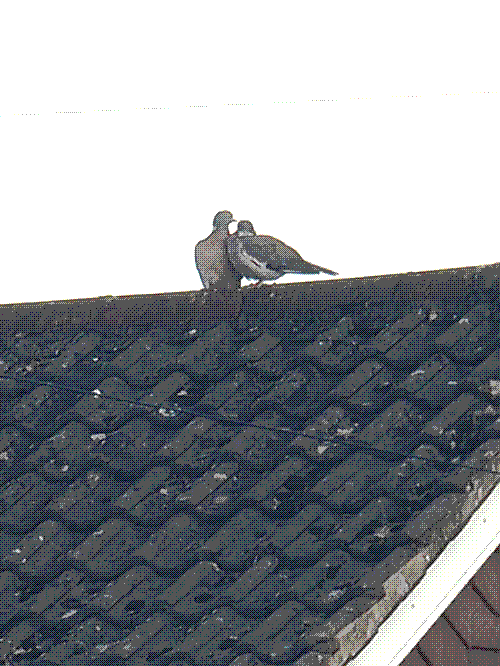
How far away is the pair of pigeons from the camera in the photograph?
8.78m

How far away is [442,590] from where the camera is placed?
6012mm

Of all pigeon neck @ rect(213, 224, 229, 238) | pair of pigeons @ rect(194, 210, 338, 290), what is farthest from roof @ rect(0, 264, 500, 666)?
pigeon neck @ rect(213, 224, 229, 238)

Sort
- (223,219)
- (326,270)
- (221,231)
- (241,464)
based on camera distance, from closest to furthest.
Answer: (241,464), (326,270), (221,231), (223,219)

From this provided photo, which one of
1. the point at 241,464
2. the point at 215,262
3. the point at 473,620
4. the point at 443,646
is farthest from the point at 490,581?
the point at 215,262

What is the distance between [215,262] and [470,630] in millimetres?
3470

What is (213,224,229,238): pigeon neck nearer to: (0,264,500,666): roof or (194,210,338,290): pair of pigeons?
(194,210,338,290): pair of pigeons

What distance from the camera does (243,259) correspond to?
8.88 meters

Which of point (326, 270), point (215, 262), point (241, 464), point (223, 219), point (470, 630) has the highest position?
point (223, 219)

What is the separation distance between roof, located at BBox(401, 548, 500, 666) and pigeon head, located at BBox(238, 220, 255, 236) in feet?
10.9

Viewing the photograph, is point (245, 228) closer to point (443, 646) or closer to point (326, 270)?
point (326, 270)

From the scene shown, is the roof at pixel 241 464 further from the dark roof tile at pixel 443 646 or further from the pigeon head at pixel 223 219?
the pigeon head at pixel 223 219

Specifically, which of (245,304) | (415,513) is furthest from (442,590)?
(245,304)

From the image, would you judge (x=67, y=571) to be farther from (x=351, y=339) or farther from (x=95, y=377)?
(x=351, y=339)

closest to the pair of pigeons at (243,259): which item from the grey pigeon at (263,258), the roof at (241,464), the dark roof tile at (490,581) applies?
the grey pigeon at (263,258)
